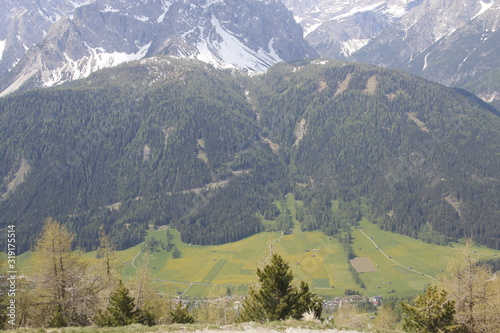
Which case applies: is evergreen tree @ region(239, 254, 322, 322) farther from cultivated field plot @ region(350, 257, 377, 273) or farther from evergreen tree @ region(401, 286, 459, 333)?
cultivated field plot @ region(350, 257, 377, 273)

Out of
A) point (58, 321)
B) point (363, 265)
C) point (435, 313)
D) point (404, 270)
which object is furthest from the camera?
point (363, 265)

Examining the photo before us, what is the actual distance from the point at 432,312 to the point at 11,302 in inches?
2115

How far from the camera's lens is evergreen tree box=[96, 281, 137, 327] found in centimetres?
5534

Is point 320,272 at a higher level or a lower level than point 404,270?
lower

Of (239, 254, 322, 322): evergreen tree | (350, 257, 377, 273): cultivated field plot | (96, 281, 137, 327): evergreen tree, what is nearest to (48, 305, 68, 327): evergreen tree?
(96, 281, 137, 327): evergreen tree

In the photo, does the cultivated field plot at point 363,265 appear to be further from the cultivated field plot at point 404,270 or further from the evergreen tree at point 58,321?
the evergreen tree at point 58,321

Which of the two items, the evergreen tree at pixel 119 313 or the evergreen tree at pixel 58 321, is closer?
the evergreen tree at pixel 58 321

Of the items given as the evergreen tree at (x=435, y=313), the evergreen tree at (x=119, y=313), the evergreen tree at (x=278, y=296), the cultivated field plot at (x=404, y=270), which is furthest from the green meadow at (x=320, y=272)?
the evergreen tree at (x=435, y=313)

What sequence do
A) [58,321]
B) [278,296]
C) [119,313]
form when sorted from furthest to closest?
[278,296], [119,313], [58,321]

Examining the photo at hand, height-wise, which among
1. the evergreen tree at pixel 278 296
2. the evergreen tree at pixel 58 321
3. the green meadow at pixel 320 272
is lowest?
the green meadow at pixel 320 272

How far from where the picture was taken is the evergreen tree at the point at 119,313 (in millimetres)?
55344

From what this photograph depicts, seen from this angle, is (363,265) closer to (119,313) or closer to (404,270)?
(404,270)

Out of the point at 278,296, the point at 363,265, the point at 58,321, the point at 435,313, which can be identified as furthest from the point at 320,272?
the point at 58,321

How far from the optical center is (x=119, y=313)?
55.8 metres
